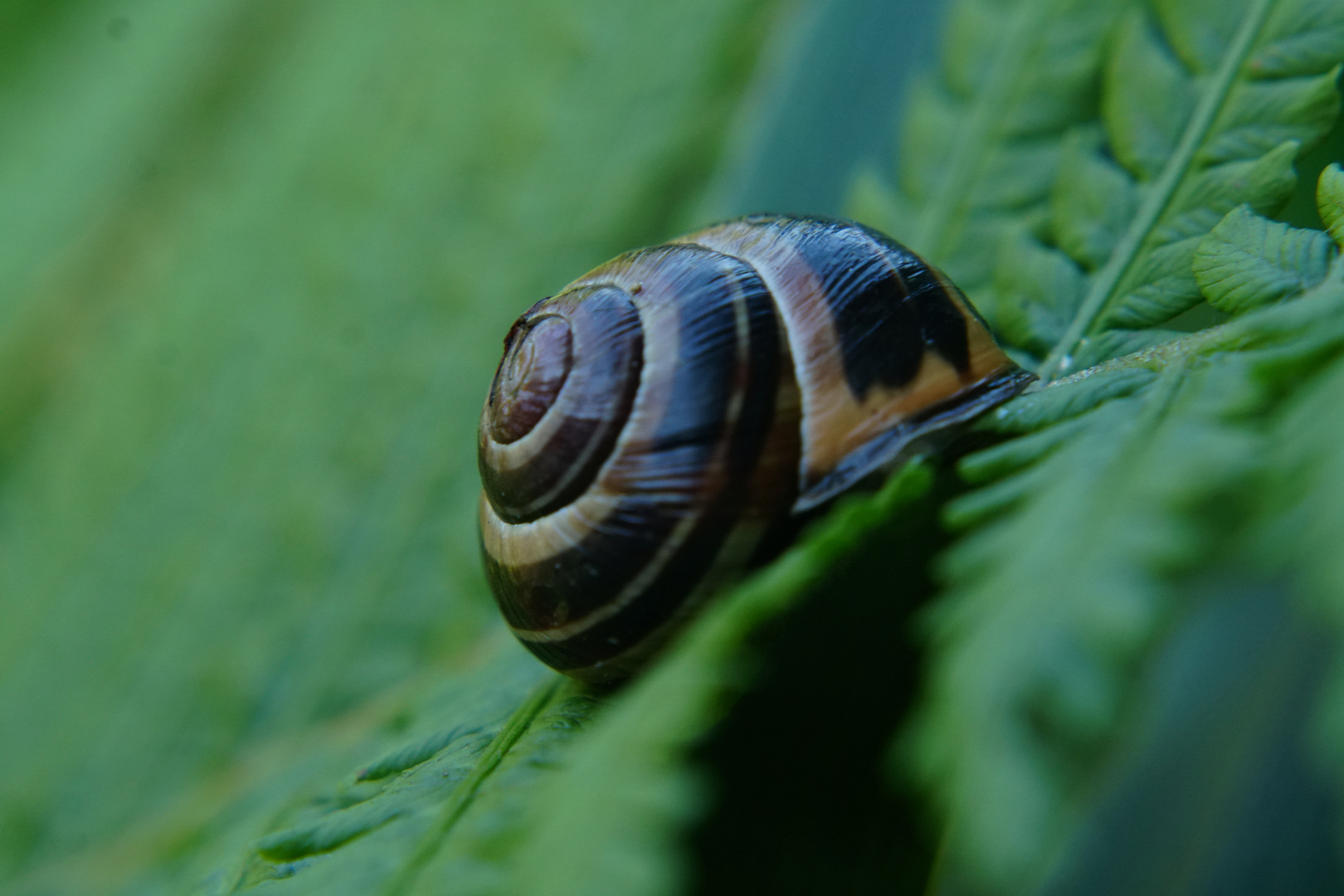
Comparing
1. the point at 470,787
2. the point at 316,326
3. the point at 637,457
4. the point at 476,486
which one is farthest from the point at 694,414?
the point at 316,326

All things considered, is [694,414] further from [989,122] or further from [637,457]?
[989,122]

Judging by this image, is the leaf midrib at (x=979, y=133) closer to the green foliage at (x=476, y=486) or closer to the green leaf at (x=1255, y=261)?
the green foliage at (x=476, y=486)

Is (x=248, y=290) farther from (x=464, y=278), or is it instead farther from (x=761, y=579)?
(x=761, y=579)

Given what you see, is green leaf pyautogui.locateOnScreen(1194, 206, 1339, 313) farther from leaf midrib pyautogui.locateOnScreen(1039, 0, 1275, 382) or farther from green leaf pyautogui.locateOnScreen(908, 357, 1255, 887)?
green leaf pyautogui.locateOnScreen(908, 357, 1255, 887)

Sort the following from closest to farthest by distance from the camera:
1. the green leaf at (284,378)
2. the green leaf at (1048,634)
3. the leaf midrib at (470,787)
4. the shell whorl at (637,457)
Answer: the green leaf at (1048,634) < the leaf midrib at (470,787) < the shell whorl at (637,457) < the green leaf at (284,378)

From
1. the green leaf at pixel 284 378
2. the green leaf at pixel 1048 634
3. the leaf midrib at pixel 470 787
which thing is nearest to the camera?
the green leaf at pixel 1048 634

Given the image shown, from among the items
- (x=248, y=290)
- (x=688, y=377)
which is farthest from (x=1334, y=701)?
(x=248, y=290)

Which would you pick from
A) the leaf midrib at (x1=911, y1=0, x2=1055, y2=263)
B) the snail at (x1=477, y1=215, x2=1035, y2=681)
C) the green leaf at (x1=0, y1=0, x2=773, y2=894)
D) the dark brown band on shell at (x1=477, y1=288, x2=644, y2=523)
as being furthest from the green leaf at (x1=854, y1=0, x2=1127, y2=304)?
the green leaf at (x1=0, y1=0, x2=773, y2=894)

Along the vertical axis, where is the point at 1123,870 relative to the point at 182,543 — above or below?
below

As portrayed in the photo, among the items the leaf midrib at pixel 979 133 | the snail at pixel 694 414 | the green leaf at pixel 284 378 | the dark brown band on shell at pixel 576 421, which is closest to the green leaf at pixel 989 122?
the leaf midrib at pixel 979 133
